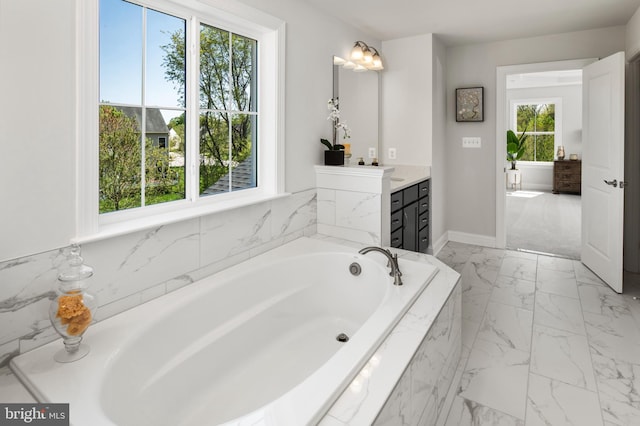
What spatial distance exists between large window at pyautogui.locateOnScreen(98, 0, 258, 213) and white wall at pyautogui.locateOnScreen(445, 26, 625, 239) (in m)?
2.96

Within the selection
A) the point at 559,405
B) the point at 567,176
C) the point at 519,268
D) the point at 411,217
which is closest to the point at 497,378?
the point at 559,405

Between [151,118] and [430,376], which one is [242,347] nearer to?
[430,376]

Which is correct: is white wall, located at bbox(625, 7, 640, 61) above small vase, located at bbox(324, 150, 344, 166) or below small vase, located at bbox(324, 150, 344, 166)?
above

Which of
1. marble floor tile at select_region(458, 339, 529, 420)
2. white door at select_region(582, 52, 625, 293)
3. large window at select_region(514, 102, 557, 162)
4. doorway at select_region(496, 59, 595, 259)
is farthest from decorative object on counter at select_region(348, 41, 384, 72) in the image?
large window at select_region(514, 102, 557, 162)

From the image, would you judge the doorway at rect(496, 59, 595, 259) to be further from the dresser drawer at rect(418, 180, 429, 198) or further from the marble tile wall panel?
the marble tile wall panel

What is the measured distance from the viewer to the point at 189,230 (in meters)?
2.19

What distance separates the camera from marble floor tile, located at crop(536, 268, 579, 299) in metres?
3.34

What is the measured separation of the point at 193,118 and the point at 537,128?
9024 mm

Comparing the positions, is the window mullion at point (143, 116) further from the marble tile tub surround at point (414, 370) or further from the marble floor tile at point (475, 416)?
the marble floor tile at point (475, 416)

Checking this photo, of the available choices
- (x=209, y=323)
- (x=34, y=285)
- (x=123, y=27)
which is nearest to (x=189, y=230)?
(x=209, y=323)

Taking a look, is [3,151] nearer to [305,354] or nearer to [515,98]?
[305,354]

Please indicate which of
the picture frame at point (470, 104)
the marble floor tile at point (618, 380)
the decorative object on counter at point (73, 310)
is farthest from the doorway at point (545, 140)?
the decorative object on counter at point (73, 310)

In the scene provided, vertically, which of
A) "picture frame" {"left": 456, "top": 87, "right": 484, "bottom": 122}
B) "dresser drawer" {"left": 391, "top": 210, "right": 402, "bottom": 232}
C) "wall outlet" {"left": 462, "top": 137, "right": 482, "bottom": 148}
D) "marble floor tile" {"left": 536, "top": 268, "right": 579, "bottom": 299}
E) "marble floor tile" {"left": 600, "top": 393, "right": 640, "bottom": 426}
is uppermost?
"picture frame" {"left": 456, "top": 87, "right": 484, "bottom": 122}

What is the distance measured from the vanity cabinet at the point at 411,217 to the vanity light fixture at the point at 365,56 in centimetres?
130
